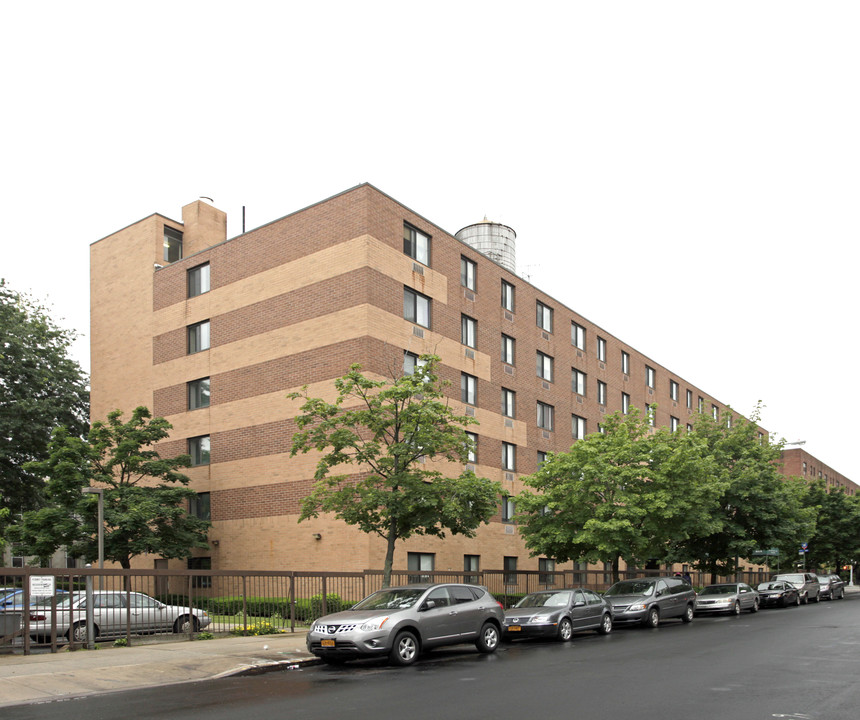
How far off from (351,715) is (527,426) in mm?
29296

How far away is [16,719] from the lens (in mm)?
10156

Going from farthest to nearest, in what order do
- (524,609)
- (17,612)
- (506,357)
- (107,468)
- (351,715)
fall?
(506,357)
(107,468)
(524,609)
(17,612)
(351,715)

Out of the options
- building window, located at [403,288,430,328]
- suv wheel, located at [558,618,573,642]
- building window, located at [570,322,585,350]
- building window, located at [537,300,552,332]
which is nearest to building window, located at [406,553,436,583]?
building window, located at [403,288,430,328]

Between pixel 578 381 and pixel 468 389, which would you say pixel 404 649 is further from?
pixel 578 381

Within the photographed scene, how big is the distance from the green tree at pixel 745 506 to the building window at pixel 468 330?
36.4 feet

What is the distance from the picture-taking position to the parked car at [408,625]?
15.2 metres

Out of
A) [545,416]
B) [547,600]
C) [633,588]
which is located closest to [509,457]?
[545,416]

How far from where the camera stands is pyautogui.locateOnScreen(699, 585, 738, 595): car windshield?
→ 108 feet

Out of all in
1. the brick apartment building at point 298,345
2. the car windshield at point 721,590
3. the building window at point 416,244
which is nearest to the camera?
the brick apartment building at point 298,345

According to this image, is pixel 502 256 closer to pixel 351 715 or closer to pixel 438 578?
pixel 438 578

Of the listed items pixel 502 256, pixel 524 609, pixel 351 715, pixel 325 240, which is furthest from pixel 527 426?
pixel 351 715

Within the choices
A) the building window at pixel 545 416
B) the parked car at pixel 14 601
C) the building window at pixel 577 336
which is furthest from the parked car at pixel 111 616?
the building window at pixel 577 336

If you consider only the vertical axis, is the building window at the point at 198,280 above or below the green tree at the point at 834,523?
above

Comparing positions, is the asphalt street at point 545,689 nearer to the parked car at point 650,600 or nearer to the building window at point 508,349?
the parked car at point 650,600
